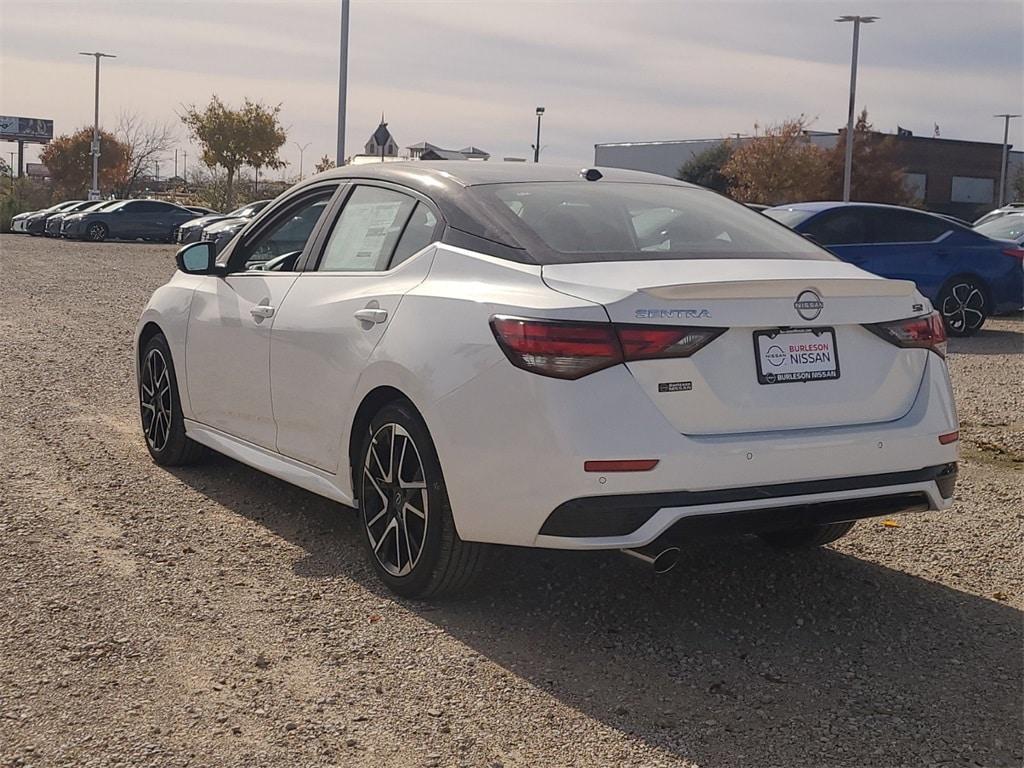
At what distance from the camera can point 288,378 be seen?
5465mm

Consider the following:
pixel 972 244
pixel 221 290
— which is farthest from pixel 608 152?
pixel 221 290

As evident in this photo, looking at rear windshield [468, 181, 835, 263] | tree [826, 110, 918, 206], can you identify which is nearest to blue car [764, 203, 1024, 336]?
rear windshield [468, 181, 835, 263]

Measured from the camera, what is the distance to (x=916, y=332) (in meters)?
4.58

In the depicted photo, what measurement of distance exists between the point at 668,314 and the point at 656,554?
30.4 inches

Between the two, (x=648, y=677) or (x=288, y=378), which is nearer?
(x=648, y=677)

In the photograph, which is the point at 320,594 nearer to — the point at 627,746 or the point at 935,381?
the point at 627,746

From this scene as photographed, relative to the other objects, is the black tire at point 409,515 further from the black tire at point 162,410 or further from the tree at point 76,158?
the tree at point 76,158

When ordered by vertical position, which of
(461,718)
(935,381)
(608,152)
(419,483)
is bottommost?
(461,718)

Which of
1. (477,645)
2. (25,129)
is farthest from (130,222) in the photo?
(25,129)

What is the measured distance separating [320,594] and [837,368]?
6.73 ft

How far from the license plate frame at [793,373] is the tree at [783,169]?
149ft

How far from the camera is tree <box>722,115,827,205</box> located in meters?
48.7

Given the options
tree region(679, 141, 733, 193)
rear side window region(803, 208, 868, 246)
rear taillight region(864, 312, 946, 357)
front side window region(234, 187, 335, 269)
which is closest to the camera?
rear taillight region(864, 312, 946, 357)

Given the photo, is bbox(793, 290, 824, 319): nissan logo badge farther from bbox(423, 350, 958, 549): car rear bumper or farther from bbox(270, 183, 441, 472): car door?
bbox(270, 183, 441, 472): car door
